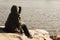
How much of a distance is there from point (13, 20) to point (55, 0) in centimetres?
2763

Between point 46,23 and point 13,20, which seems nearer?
point 13,20

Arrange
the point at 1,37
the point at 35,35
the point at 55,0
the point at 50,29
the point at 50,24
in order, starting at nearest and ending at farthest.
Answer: the point at 1,37, the point at 35,35, the point at 50,29, the point at 50,24, the point at 55,0

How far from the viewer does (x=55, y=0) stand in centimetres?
3806

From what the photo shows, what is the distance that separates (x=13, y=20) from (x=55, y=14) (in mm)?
14879

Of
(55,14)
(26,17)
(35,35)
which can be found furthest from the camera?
(55,14)

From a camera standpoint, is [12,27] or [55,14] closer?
[12,27]

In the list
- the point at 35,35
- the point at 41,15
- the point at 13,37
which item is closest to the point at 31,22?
the point at 41,15

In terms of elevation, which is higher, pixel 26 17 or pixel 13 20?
pixel 13 20

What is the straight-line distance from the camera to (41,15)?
79.6 ft

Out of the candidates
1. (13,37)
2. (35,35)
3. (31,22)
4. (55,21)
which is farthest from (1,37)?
(55,21)

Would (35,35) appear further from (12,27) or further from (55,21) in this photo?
(55,21)

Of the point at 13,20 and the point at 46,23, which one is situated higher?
the point at 13,20

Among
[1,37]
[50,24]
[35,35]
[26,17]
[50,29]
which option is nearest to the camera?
[1,37]

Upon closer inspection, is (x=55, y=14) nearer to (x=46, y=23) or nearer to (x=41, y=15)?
(x=41, y=15)
